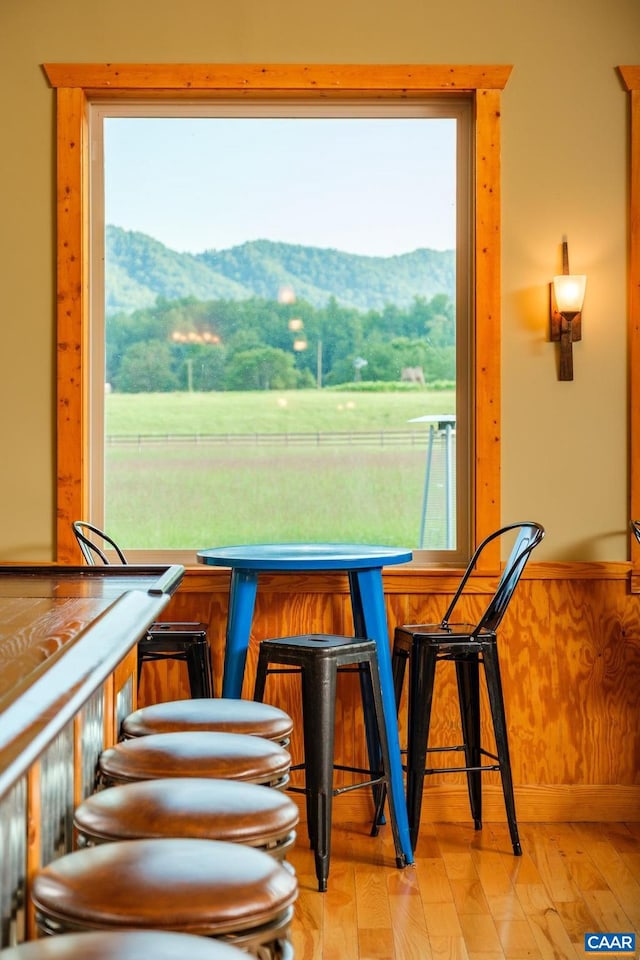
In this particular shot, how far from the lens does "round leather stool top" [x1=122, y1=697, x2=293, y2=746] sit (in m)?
2.11

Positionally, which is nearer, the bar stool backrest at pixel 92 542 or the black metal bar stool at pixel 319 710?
the black metal bar stool at pixel 319 710

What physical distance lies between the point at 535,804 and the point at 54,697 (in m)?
3.10

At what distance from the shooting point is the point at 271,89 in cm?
408

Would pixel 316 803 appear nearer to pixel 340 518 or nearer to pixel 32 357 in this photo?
pixel 340 518

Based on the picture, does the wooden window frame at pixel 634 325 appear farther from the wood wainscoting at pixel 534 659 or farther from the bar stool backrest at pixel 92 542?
the bar stool backrest at pixel 92 542

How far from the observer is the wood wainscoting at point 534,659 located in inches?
159

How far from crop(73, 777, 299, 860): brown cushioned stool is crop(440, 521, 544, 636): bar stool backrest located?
201cm

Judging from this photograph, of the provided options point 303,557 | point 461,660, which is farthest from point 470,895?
point 303,557

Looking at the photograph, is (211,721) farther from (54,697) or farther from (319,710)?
(319,710)

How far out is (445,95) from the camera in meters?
4.15

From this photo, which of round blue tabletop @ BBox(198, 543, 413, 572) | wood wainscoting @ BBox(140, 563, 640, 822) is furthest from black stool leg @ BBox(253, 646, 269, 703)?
wood wainscoting @ BBox(140, 563, 640, 822)

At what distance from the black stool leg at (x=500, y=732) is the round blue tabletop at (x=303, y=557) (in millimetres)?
461

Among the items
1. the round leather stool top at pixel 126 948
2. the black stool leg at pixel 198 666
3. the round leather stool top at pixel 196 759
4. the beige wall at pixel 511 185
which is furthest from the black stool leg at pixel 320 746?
the round leather stool top at pixel 126 948

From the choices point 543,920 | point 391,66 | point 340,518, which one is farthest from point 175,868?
point 391,66
